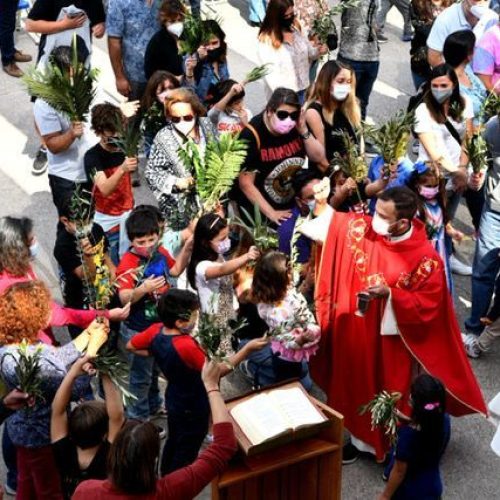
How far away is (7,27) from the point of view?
35.6 ft

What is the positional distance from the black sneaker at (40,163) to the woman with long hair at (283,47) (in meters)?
2.33

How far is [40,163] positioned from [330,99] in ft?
10.3

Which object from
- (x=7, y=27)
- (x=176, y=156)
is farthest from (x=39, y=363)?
(x=7, y=27)

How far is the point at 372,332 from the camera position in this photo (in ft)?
20.3

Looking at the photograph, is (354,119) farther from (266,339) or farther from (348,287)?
(266,339)

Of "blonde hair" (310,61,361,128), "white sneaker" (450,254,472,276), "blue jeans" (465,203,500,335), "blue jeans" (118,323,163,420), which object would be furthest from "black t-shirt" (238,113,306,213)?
"white sneaker" (450,254,472,276)

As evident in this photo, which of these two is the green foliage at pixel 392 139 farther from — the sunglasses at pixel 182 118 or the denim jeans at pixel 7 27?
the denim jeans at pixel 7 27

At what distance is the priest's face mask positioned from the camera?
6.03m

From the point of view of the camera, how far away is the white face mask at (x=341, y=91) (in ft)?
25.5

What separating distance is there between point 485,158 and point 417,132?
56cm

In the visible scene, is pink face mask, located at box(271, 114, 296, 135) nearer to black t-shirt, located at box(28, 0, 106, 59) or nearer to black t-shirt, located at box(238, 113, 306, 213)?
black t-shirt, located at box(238, 113, 306, 213)

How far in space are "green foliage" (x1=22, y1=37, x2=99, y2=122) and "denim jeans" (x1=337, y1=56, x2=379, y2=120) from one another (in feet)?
10.4

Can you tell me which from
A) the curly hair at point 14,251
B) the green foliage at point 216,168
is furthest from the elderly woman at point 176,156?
the curly hair at point 14,251

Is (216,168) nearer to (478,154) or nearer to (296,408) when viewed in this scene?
(478,154)
